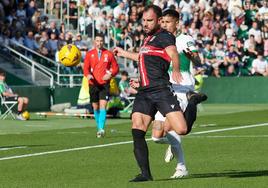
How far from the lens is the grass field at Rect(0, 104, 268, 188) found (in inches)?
531

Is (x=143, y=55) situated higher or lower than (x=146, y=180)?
higher

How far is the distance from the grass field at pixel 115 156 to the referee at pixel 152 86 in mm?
548

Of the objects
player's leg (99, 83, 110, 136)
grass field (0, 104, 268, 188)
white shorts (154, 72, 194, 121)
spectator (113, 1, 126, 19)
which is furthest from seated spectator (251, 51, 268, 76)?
white shorts (154, 72, 194, 121)

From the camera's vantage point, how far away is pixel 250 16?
159 ft

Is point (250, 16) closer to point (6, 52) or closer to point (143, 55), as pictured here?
point (6, 52)

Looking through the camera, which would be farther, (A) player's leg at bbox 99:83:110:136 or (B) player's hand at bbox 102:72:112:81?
(B) player's hand at bbox 102:72:112:81

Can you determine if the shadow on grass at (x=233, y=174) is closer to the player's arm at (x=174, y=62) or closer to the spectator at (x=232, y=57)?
the player's arm at (x=174, y=62)

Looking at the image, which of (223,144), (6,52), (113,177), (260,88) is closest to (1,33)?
(6,52)

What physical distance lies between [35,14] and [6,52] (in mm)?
2151

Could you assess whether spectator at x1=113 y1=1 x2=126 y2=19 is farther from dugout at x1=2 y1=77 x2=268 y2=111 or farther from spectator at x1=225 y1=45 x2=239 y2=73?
spectator at x1=225 y1=45 x2=239 y2=73

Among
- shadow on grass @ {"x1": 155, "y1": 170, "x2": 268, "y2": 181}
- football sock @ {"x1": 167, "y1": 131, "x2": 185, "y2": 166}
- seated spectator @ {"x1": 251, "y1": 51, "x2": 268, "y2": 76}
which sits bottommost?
seated spectator @ {"x1": 251, "y1": 51, "x2": 268, "y2": 76}

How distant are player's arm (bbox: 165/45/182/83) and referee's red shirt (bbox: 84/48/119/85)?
10.4 m

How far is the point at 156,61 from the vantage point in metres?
13.6

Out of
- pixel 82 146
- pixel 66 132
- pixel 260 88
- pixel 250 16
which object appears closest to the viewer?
pixel 82 146
